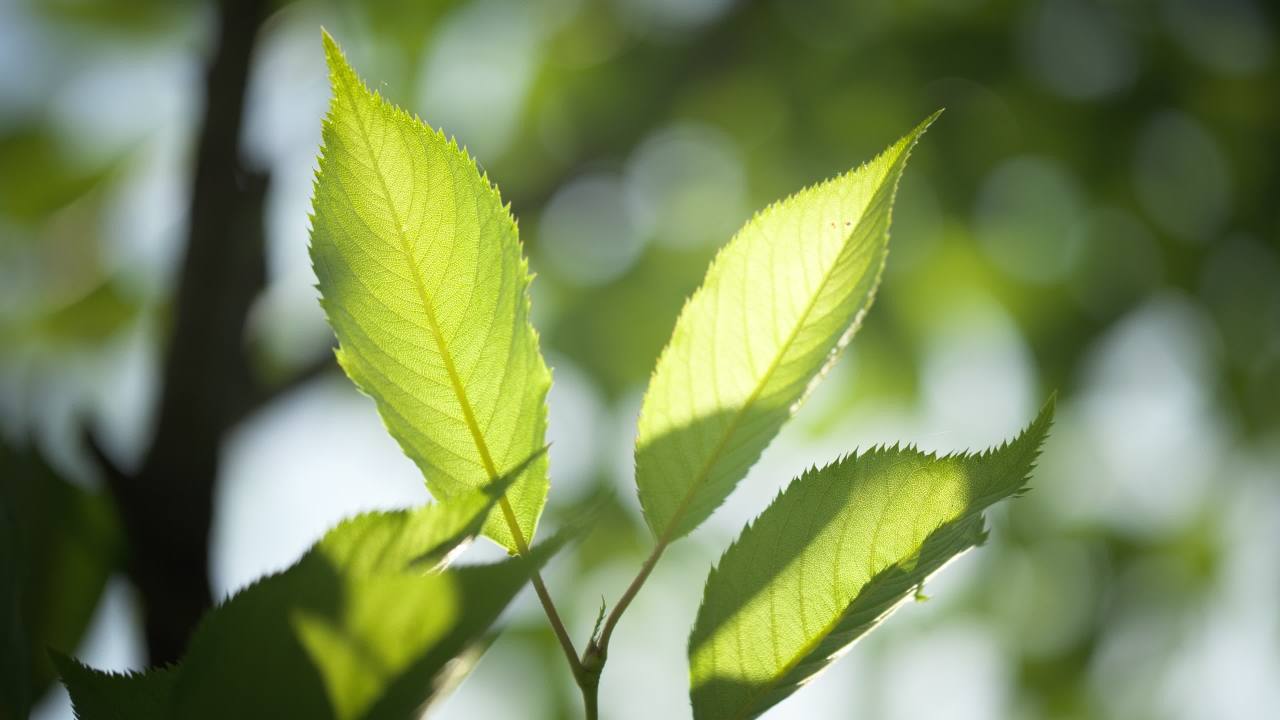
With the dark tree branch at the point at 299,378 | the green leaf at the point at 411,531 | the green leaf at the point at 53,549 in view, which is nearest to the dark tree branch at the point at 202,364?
the green leaf at the point at 53,549

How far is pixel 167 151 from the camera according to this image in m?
1.98

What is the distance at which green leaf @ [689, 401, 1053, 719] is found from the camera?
32cm

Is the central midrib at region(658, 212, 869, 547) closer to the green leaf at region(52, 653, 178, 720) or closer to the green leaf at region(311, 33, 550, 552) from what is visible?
the green leaf at region(311, 33, 550, 552)

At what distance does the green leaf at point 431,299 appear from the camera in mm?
314

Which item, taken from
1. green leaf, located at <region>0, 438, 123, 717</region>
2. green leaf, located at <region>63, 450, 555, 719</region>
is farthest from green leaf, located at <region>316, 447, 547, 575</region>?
green leaf, located at <region>0, 438, 123, 717</region>

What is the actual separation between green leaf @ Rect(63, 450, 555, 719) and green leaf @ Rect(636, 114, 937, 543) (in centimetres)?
11

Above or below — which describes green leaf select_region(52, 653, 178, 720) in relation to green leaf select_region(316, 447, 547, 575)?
below

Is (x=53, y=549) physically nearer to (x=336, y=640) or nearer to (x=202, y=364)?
(x=202, y=364)

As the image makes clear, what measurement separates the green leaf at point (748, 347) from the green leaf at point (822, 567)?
3 centimetres

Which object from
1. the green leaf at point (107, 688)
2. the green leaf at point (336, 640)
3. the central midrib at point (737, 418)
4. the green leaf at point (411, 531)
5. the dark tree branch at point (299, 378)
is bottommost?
the green leaf at point (107, 688)

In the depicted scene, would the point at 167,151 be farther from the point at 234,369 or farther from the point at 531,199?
the point at 234,369

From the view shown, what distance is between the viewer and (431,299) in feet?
1.07

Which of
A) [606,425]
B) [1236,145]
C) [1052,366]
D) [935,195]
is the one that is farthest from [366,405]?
[1236,145]

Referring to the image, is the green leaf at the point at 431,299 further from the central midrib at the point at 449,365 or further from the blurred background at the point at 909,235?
the blurred background at the point at 909,235
